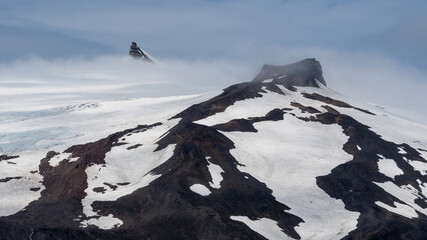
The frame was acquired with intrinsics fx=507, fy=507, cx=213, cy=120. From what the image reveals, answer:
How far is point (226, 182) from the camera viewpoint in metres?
87.1

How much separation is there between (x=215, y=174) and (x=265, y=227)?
16.2 metres

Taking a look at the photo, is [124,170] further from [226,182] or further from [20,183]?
[226,182]

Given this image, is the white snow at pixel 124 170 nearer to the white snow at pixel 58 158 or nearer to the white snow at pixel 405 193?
the white snow at pixel 58 158

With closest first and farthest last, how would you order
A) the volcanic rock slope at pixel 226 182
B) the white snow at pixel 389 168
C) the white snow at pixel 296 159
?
the volcanic rock slope at pixel 226 182 < the white snow at pixel 296 159 < the white snow at pixel 389 168

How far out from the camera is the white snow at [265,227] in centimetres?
7344

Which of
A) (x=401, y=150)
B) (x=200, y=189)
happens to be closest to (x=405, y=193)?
(x=401, y=150)

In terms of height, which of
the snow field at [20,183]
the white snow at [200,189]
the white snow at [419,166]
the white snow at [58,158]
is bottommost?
the snow field at [20,183]

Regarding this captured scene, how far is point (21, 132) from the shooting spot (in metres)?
142

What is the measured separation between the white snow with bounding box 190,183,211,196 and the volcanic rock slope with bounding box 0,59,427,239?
17cm

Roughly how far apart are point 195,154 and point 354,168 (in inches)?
1331

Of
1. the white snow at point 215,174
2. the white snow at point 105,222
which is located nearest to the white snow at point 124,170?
the white snow at point 105,222

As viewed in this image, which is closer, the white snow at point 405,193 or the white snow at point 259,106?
the white snow at point 405,193

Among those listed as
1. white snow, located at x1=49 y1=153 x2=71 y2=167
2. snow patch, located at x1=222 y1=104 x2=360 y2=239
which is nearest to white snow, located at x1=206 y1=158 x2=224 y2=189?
snow patch, located at x1=222 y1=104 x2=360 y2=239

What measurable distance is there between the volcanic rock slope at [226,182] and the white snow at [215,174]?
0.75ft
